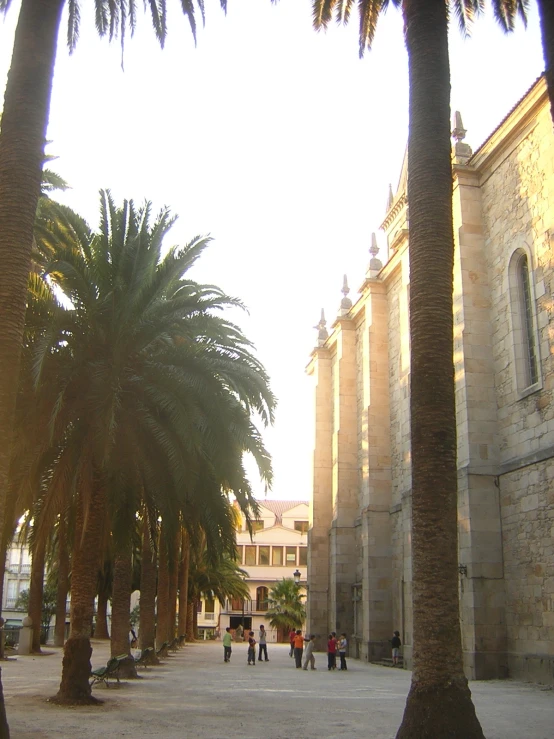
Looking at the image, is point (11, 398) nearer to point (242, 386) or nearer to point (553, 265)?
point (242, 386)

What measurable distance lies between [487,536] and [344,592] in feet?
47.3

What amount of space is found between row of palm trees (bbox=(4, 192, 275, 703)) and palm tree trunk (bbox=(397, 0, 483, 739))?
5450mm

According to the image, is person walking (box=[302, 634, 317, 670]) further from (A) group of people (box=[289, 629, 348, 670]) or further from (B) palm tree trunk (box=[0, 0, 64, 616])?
(B) palm tree trunk (box=[0, 0, 64, 616])

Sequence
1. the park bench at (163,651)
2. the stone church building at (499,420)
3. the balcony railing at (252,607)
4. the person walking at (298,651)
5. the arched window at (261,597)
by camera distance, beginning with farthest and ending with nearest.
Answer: the arched window at (261,597), the balcony railing at (252,607), the park bench at (163,651), the person walking at (298,651), the stone church building at (499,420)

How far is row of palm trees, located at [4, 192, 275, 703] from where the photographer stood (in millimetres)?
13367

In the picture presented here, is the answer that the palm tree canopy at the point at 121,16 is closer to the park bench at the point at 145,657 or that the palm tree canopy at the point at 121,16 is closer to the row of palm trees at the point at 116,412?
the row of palm trees at the point at 116,412

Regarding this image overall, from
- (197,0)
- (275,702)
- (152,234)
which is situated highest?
(197,0)

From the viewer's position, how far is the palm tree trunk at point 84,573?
13.4 m

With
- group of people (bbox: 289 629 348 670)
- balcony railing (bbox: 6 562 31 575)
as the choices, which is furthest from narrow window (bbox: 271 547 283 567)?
group of people (bbox: 289 629 348 670)

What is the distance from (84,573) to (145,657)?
9.91 m

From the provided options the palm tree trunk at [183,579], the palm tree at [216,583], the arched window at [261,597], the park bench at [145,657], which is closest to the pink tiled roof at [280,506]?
the arched window at [261,597]

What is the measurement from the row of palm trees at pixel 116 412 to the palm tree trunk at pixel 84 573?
0.02 m

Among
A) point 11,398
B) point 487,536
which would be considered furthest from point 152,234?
point 487,536

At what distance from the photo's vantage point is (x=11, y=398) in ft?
28.1
